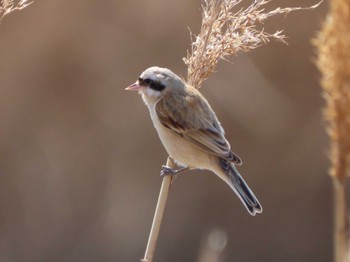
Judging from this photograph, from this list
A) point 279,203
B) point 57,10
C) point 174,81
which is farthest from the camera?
point 279,203

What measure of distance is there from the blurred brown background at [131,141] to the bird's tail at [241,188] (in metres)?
3.02

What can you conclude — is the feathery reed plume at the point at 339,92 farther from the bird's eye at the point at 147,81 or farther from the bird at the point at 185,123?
the bird's eye at the point at 147,81

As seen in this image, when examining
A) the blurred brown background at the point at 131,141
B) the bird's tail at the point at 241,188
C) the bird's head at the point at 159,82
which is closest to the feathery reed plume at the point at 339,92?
the bird's tail at the point at 241,188

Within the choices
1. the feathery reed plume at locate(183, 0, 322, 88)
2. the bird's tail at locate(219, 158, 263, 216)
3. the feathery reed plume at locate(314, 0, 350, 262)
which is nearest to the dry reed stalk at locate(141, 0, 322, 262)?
the feathery reed plume at locate(183, 0, 322, 88)

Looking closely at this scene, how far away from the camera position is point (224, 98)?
671 centimetres

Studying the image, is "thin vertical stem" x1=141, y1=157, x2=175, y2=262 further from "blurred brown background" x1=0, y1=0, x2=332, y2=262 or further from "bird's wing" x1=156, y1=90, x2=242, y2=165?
"blurred brown background" x1=0, y1=0, x2=332, y2=262

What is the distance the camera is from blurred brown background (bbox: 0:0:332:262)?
6672mm

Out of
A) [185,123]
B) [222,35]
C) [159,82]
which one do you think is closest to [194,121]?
[185,123]

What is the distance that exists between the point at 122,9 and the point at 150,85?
9.78 feet

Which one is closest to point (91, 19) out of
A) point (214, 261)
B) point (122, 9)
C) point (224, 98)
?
point (122, 9)

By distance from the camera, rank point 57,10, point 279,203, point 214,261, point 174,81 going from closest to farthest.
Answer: point 214,261 < point 174,81 < point 57,10 < point 279,203

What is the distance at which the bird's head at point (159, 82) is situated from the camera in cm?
373

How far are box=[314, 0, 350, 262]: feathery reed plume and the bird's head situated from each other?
164 centimetres

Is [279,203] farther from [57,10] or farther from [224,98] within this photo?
[57,10]
